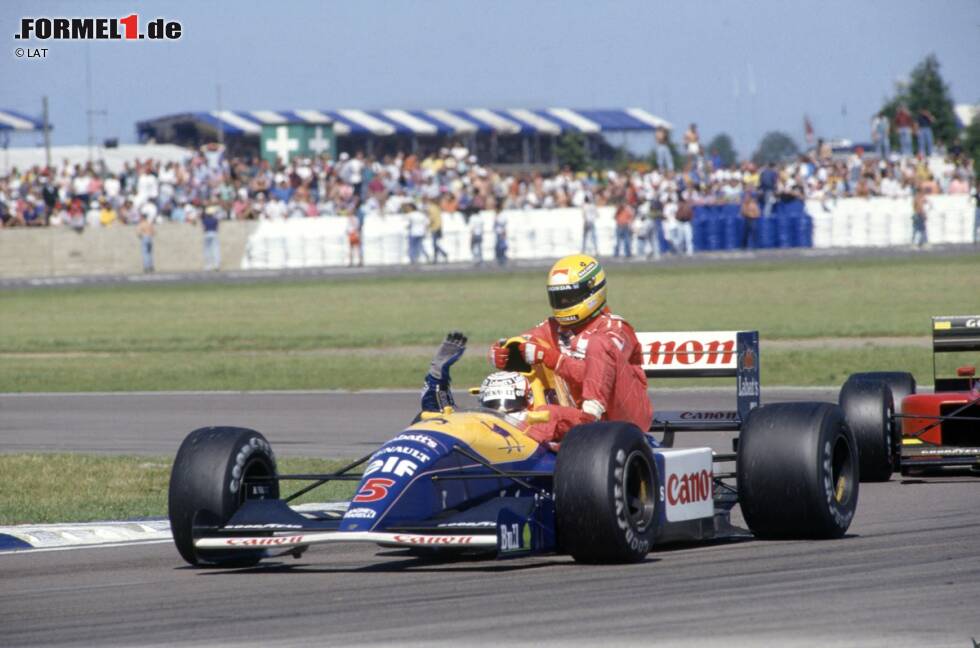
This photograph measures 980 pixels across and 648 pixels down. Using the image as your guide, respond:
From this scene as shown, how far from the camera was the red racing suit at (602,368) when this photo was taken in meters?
8.97

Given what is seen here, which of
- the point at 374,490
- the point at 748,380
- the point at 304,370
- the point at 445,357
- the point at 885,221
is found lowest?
the point at 304,370

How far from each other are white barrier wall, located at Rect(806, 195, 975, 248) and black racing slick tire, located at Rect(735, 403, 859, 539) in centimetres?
4113

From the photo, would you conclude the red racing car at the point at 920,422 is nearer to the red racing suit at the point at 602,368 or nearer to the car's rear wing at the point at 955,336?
the car's rear wing at the point at 955,336

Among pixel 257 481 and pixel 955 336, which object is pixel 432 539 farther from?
pixel 955 336

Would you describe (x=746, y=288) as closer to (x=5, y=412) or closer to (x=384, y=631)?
(x=5, y=412)

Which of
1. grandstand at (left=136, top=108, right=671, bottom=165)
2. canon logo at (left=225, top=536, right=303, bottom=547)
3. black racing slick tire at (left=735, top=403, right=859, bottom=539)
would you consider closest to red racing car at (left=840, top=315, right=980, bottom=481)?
black racing slick tire at (left=735, top=403, right=859, bottom=539)

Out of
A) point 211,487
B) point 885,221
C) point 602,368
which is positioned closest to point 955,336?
point 602,368

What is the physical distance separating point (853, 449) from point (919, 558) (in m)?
1.20

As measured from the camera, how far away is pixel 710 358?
35.6 ft

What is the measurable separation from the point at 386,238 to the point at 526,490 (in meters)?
42.2

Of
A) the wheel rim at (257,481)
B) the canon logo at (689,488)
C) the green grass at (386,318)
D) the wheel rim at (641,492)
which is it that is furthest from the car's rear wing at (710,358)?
the green grass at (386,318)

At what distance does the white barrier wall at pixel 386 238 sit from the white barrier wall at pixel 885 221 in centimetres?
611

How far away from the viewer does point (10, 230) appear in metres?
49.2

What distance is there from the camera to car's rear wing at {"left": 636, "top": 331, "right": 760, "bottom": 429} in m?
10.6
